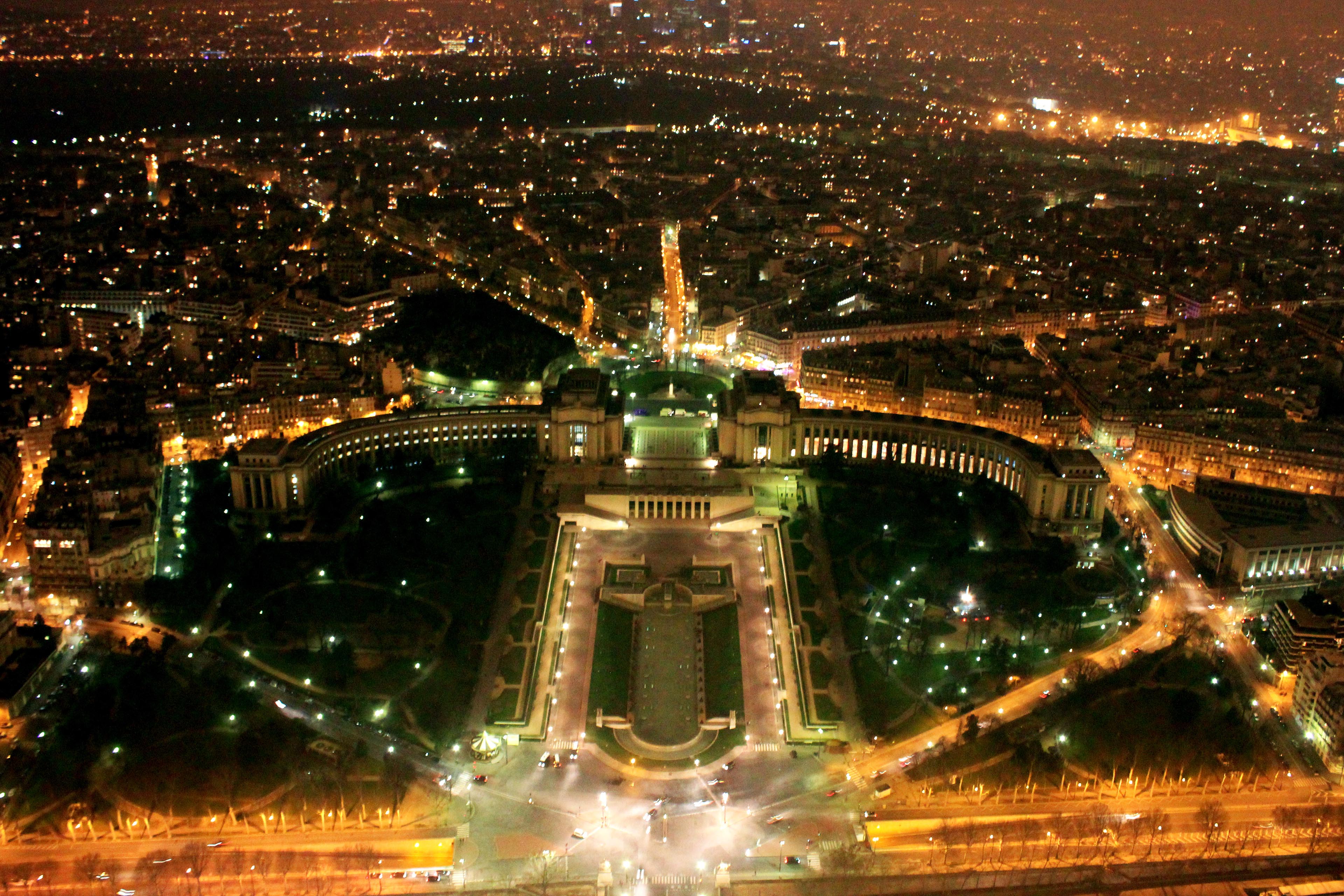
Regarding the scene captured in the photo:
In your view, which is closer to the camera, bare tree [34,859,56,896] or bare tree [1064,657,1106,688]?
bare tree [34,859,56,896]

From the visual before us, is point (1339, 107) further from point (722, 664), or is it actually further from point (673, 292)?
point (722, 664)

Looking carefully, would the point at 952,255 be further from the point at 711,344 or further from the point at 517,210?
the point at 517,210

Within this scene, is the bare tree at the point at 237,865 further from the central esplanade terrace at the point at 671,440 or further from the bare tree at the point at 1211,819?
the bare tree at the point at 1211,819

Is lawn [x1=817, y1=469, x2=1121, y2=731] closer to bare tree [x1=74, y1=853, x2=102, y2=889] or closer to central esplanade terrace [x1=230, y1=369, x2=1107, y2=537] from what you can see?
central esplanade terrace [x1=230, y1=369, x2=1107, y2=537]

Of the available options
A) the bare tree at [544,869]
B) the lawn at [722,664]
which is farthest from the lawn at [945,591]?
the bare tree at [544,869]

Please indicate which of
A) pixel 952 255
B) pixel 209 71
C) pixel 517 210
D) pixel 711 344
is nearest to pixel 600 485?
pixel 711 344

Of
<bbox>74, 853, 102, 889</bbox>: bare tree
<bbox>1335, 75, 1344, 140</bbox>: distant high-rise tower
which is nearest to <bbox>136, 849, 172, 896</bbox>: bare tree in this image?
<bbox>74, 853, 102, 889</bbox>: bare tree
